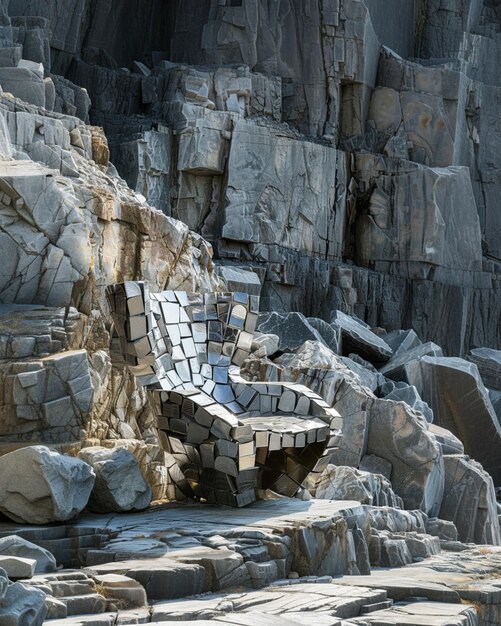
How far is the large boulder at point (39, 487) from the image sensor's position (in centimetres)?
822

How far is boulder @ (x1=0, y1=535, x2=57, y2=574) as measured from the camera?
7.01 metres

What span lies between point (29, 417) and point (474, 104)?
685 inches

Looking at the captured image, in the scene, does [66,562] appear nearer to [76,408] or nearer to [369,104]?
[76,408]

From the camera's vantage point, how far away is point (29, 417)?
9711 millimetres

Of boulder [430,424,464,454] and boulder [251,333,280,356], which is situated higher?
boulder [251,333,280,356]

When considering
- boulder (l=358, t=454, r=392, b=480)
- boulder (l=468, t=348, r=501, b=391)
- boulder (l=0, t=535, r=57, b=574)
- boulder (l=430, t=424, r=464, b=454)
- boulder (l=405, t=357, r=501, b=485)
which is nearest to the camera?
boulder (l=0, t=535, r=57, b=574)

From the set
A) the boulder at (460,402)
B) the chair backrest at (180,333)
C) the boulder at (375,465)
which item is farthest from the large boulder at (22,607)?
the boulder at (460,402)

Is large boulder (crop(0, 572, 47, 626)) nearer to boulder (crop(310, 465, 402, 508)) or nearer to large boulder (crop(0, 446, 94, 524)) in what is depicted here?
large boulder (crop(0, 446, 94, 524))

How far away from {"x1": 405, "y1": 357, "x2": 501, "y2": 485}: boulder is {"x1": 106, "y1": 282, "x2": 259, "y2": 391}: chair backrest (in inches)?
292

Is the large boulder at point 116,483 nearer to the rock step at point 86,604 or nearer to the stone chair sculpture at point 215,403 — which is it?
the stone chair sculpture at point 215,403

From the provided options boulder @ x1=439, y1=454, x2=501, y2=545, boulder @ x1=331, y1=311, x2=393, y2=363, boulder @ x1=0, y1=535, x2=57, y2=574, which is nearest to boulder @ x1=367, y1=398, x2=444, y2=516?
boulder @ x1=439, y1=454, x2=501, y2=545

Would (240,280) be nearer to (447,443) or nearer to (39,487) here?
(447,443)

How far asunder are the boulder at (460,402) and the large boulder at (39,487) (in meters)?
9.80

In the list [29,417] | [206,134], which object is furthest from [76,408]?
[206,134]
